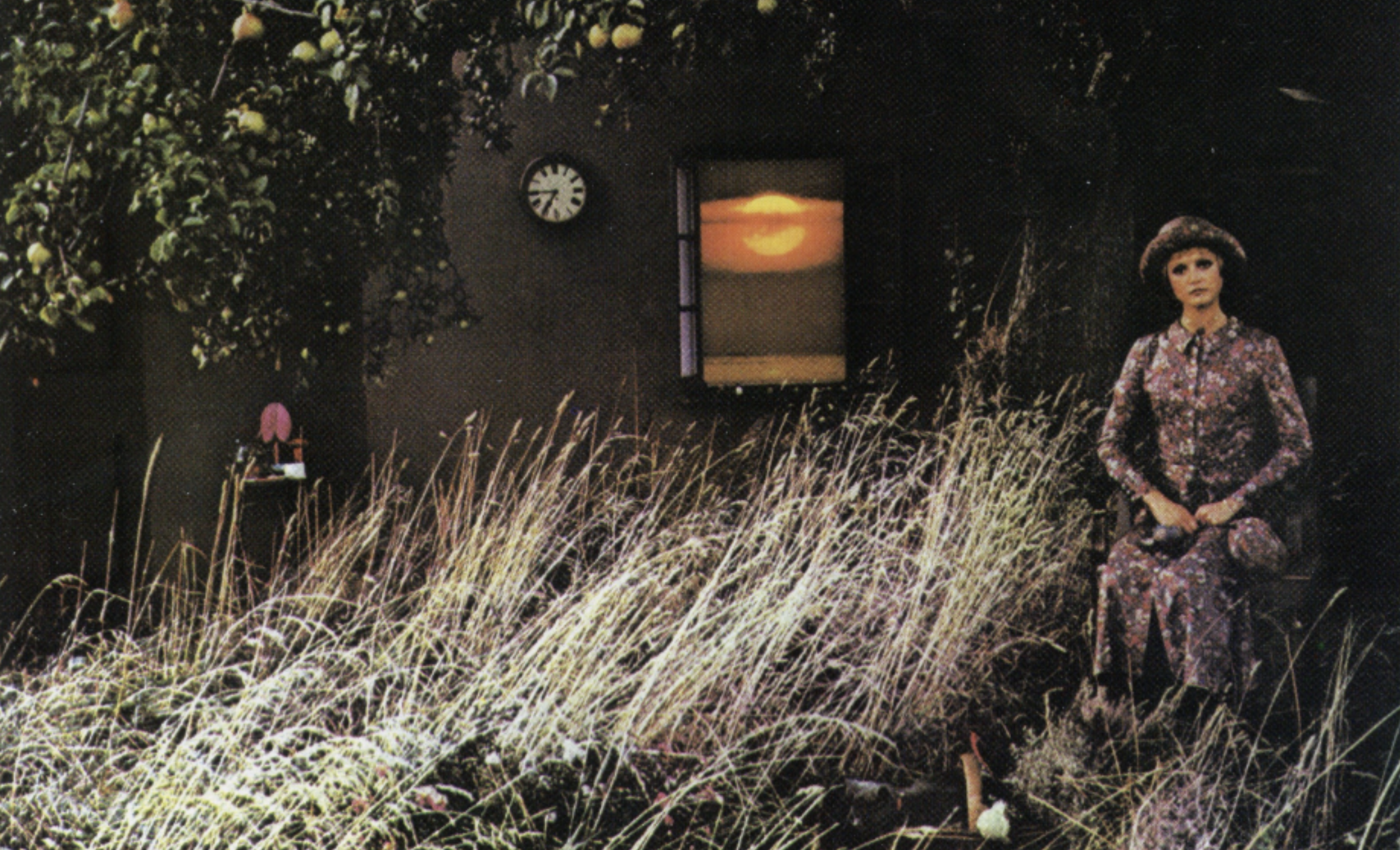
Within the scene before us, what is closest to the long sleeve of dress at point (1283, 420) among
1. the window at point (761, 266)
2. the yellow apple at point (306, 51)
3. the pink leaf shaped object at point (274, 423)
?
the window at point (761, 266)

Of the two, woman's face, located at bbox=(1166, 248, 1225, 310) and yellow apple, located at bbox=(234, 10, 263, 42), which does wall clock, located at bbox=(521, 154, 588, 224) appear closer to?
yellow apple, located at bbox=(234, 10, 263, 42)

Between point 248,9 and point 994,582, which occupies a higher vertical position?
point 248,9

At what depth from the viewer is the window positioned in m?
4.21

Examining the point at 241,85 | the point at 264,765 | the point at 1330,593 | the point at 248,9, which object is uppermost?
the point at 248,9

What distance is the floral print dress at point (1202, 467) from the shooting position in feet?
8.13

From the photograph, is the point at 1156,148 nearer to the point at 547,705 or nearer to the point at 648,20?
the point at 648,20

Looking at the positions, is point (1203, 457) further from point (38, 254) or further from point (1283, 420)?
point (38, 254)

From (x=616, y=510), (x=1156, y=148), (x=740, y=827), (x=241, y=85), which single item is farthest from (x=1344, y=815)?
(x=241, y=85)

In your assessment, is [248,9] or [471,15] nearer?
[248,9]

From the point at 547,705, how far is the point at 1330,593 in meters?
1.79

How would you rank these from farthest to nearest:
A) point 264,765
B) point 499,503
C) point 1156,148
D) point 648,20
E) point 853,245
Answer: point 853,245
point 499,503
point 648,20
point 1156,148
point 264,765

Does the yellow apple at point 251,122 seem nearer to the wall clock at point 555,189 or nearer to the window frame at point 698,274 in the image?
the wall clock at point 555,189

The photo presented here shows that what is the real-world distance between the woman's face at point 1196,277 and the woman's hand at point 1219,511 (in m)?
0.44

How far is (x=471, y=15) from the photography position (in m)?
2.73
